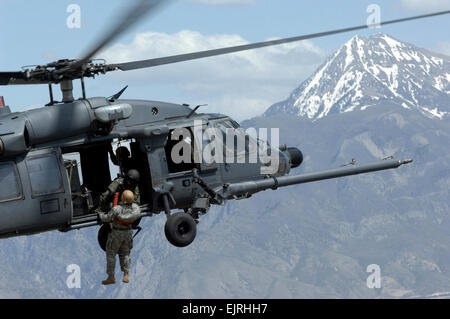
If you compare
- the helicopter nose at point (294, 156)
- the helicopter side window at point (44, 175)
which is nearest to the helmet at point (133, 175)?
the helicopter side window at point (44, 175)

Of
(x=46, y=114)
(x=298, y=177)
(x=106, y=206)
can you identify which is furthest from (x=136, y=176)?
(x=298, y=177)

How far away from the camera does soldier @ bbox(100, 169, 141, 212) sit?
24.4 m

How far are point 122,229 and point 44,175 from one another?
2.67m

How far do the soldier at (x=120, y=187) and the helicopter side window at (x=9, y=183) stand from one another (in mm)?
2654

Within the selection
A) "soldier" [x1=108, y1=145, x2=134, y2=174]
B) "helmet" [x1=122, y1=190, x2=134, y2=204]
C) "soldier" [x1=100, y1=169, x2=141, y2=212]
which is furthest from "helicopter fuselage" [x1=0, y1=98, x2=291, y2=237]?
"helmet" [x1=122, y1=190, x2=134, y2=204]

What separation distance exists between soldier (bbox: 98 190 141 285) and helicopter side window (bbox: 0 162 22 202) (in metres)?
2.41

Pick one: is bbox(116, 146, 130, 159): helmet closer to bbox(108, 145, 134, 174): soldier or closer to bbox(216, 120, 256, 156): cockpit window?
bbox(108, 145, 134, 174): soldier

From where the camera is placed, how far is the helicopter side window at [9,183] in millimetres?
22828

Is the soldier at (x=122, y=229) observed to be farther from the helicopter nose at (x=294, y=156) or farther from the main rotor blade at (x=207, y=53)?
the helicopter nose at (x=294, y=156)

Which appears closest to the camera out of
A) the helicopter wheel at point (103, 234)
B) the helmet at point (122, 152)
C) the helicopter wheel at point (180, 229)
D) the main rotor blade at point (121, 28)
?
the main rotor blade at point (121, 28)

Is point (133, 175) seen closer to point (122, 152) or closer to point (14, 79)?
point (122, 152)

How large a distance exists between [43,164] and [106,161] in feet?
9.34

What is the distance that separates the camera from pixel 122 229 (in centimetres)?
2297
